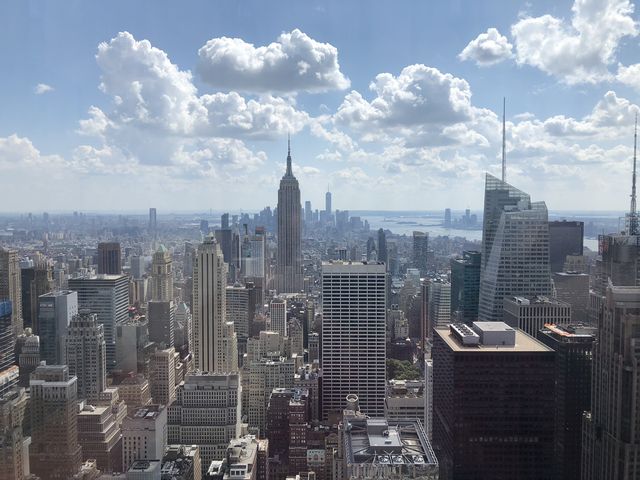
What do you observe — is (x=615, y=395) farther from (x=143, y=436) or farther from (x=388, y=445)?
(x=143, y=436)

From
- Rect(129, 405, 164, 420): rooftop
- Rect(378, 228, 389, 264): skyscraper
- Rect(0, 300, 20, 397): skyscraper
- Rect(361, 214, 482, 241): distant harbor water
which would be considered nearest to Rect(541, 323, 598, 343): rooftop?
Rect(361, 214, 482, 241): distant harbor water

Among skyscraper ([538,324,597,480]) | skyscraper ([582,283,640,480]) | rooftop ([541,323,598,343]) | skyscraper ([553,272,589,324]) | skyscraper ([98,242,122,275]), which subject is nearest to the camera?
skyscraper ([582,283,640,480])

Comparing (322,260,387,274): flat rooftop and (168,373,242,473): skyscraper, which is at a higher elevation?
(322,260,387,274): flat rooftop

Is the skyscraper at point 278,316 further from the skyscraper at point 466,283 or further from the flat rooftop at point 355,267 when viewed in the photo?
the skyscraper at point 466,283

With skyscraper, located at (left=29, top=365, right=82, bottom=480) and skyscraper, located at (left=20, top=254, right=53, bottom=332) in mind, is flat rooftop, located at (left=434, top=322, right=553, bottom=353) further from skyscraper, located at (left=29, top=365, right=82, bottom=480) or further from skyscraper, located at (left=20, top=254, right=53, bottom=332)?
skyscraper, located at (left=20, top=254, right=53, bottom=332)

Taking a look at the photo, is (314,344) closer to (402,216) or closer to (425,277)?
(425,277)

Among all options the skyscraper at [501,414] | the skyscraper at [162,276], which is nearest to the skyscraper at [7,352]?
the skyscraper at [162,276]

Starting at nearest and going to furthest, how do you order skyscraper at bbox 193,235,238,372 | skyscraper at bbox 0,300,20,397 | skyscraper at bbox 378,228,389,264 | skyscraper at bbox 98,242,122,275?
skyscraper at bbox 0,300,20,397 < skyscraper at bbox 98,242,122,275 < skyscraper at bbox 193,235,238,372 < skyscraper at bbox 378,228,389,264
